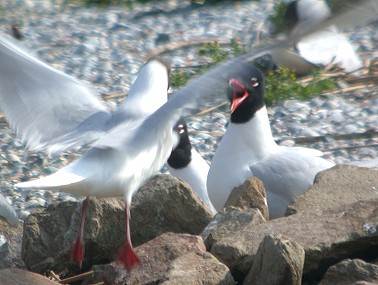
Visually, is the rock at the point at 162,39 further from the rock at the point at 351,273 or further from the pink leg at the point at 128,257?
the rock at the point at 351,273

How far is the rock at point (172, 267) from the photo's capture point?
3775mm

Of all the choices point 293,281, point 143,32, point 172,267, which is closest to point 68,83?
point 172,267

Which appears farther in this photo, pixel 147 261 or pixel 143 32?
pixel 143 32

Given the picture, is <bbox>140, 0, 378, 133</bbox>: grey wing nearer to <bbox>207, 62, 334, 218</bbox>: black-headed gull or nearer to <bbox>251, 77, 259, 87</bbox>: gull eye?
<bbox>207, 62, 334, 218</bbox>: black-headed gull

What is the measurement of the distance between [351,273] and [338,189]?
1129 millimetres

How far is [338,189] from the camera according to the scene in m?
4.73

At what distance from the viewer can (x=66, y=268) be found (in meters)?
4.55

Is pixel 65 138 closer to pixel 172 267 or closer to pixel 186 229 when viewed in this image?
pixel 186 229

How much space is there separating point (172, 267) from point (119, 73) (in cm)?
562

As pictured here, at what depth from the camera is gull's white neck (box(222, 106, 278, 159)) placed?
562 centimetres

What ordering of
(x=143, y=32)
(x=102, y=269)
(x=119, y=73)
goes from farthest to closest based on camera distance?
(x=143, y=32), (x=119, y=73), (x=102, y=269)

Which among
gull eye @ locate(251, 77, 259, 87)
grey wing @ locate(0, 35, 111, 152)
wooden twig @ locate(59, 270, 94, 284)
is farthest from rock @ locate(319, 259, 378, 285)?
gull eye @ locate(251, 77, 259, 87)

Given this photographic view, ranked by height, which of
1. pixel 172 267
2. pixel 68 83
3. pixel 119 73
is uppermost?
pixel 68 83

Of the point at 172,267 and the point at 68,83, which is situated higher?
the point at 68,83
